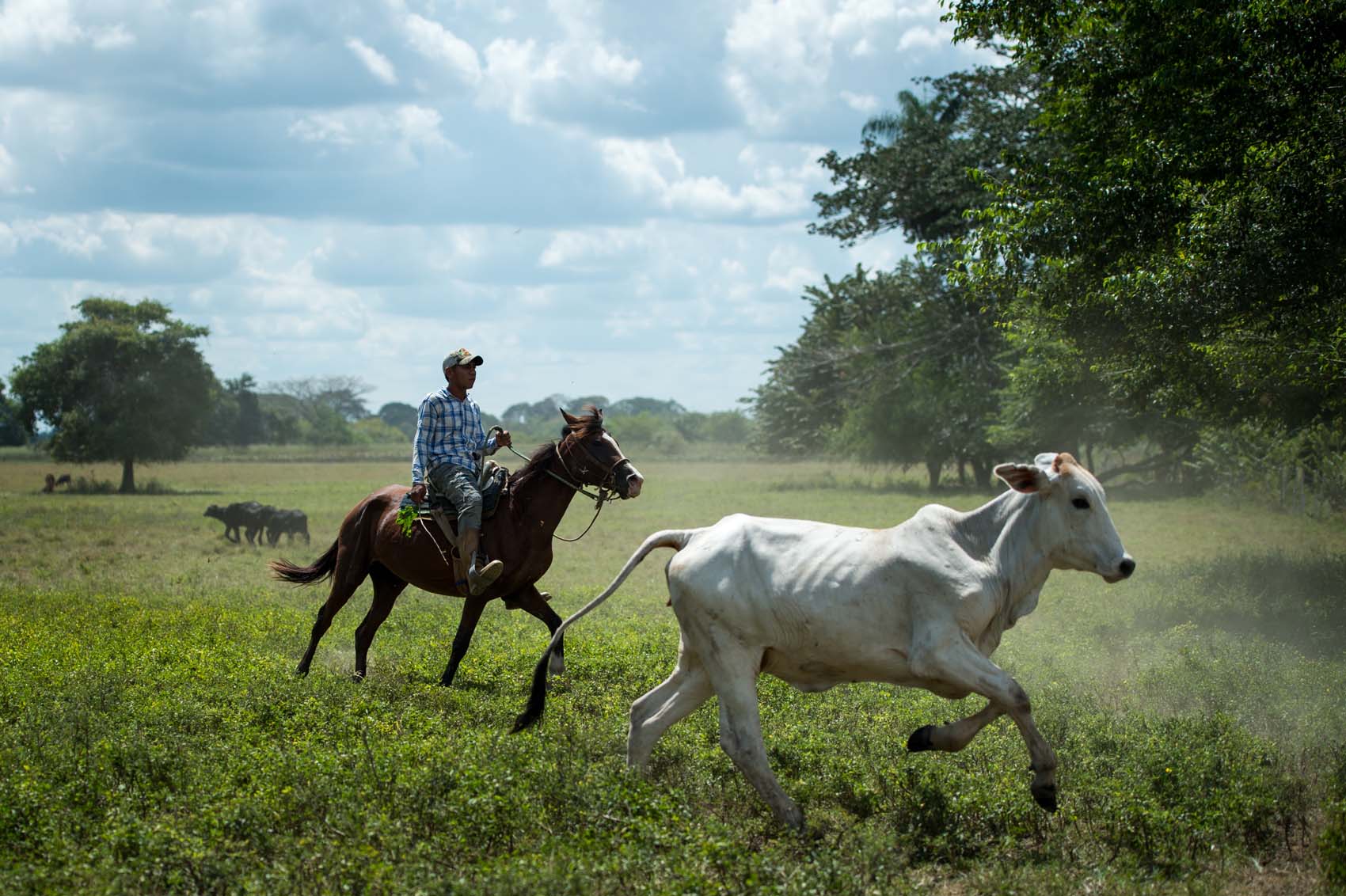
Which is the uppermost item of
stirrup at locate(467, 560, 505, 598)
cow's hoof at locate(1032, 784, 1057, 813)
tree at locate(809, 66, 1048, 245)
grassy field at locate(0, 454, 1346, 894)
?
tree at locate(809, 66, 1048, 245)

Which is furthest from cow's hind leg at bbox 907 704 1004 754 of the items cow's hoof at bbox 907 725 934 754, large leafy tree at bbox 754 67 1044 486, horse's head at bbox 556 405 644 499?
large leafy tree at bbox 754 67 1044 486

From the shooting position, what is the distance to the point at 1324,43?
467 inches

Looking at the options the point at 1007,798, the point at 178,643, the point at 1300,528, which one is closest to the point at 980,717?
the point at 1007,798

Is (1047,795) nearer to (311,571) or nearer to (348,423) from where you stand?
(311,571)

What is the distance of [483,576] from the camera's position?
9.84 meters

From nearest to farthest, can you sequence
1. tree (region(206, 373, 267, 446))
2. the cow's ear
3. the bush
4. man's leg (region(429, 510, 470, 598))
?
the bush < the cow's ear < man's leg (region(429, 510, 470, 598)) < tree (region(206, 373, 267, 446))

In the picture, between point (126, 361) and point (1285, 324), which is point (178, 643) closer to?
point (1285, 324)

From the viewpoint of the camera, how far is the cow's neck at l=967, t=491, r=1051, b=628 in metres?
6.66

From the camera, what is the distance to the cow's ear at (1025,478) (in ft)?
21.6

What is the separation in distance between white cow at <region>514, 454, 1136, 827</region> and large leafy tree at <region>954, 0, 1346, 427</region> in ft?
21.6

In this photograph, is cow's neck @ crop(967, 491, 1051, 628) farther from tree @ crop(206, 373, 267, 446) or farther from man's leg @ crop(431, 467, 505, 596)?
tree @ crop(206, 373, 267, 446)

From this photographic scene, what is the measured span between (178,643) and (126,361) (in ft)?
141

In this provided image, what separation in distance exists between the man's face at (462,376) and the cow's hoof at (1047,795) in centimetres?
613

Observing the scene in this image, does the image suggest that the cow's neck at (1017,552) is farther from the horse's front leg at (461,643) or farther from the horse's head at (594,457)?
the horse's front leg at (461,643)
